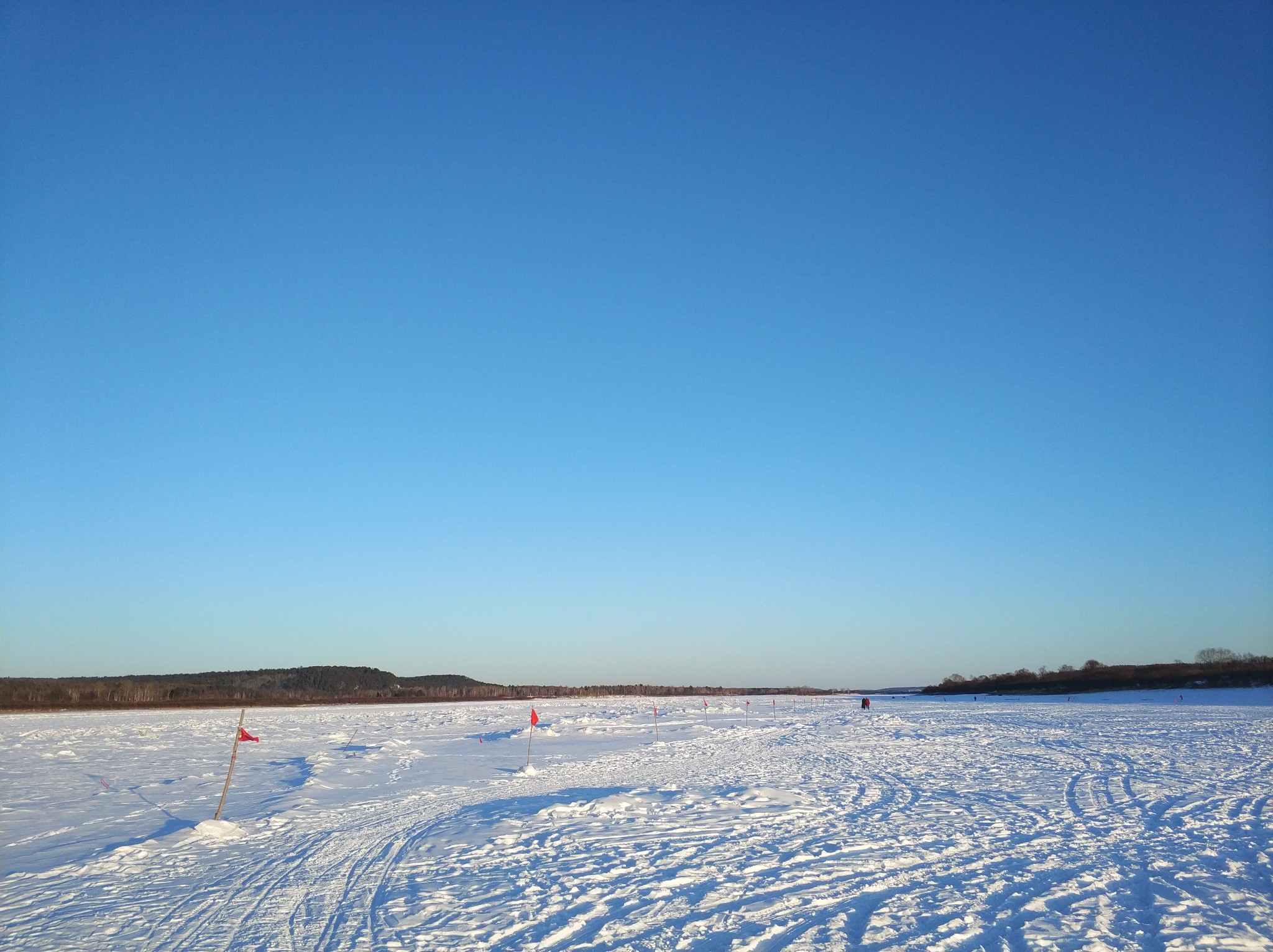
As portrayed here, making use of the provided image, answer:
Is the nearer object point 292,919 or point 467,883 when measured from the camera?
point 292,919

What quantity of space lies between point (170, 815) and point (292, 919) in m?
6.86

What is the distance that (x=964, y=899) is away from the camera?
7.53 metres

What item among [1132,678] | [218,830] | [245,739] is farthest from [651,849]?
[1132,678]

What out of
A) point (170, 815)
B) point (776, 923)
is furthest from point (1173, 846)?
point (170, 815)

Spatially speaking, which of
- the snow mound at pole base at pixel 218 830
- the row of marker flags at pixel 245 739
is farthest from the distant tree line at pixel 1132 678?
the snow mound at pole base at pixel 218 830

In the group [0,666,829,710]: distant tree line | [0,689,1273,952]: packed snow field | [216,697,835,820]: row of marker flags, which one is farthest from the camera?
[0,666,829,710]: distant tree line

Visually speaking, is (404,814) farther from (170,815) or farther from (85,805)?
(85,805)

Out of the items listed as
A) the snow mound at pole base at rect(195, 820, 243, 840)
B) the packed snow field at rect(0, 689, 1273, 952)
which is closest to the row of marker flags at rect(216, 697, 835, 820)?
the snow mound at pole base at rect(195, 820, 243, 840)

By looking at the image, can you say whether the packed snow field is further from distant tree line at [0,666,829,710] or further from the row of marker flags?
distant tree line at [0,666,829,710]

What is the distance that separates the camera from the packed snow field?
271 inches

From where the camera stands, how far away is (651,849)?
9.73m

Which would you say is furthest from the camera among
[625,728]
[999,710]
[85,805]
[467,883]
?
[999,710]

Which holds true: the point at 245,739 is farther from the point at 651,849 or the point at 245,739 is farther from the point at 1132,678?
the point at 1132,678

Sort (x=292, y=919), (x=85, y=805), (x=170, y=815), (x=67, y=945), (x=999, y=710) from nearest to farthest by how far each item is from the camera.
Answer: (x=67, y=945), (x=292, y=919), (x=170, y=815), (x=85, y=805), (x=999, y=710)
